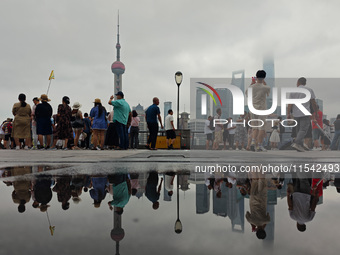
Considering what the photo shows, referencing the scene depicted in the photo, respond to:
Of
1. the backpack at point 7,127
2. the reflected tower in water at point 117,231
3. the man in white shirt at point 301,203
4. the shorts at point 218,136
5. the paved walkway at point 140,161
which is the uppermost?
the backpack at point 7,127

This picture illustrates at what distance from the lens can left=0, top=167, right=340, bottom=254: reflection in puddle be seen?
66 centimetres

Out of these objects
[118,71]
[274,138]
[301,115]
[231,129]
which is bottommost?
[274,138]

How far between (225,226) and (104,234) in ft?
1.03

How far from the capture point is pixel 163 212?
940 mm

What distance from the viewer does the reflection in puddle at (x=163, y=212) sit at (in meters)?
0.66

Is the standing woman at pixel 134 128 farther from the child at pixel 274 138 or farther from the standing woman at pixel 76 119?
the child at pixel 274 138

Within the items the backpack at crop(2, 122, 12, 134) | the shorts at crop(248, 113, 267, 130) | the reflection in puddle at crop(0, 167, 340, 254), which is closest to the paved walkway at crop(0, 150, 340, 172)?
the reflection in puddle at crop(0, 167, 340, 254)

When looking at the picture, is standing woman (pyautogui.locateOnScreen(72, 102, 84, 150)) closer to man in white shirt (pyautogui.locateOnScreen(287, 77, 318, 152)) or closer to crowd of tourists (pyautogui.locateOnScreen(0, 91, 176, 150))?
crowd of tourists (pyautogui.locateOnScreen(0, 91, 176, 150))

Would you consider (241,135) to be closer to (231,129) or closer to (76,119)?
(231,129)

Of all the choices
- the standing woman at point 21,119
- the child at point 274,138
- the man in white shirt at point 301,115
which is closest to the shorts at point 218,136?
the child at point 274,138

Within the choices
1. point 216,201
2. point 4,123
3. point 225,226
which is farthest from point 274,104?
point 4,123

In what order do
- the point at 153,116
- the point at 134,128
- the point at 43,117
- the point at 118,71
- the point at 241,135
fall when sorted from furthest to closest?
the point at 118,71
the point at 241,135
the point at 134,128
the point at 43,117
the point at 153,116

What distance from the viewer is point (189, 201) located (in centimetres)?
115

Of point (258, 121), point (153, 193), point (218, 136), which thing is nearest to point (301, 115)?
point (258, 121)
